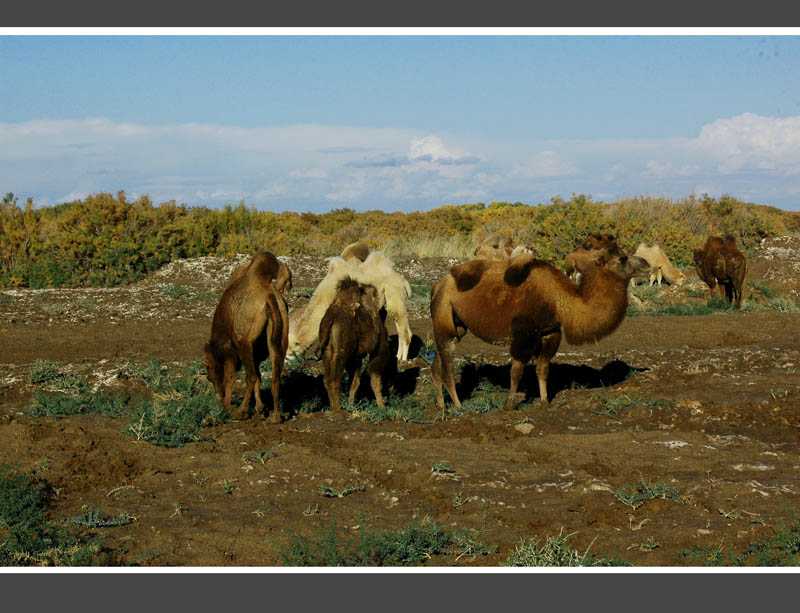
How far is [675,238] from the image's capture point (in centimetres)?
2775

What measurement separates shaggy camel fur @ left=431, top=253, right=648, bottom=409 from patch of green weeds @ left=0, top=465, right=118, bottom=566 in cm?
474

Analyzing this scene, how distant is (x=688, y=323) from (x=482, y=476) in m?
9.96

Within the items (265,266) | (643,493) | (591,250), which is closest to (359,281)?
(265,266)

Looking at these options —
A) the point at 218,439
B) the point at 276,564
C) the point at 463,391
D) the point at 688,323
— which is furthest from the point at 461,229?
A: the point at 276,564

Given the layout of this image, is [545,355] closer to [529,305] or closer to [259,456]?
[529,305]

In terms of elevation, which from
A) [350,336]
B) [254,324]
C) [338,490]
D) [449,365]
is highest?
[254,324]

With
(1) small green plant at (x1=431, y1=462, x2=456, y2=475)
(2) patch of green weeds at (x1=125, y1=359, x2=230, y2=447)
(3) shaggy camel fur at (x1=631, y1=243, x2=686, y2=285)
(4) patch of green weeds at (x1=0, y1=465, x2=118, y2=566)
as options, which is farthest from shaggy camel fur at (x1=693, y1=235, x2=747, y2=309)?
(4) patch of green weeds at (x1=0, y1=465, x2=118, y2=566)

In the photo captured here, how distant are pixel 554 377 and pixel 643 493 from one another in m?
5.11

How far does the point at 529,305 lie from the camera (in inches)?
369

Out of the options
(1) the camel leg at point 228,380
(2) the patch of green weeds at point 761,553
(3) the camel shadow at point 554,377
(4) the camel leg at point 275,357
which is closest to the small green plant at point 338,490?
(4) the camel leg at point 275,357

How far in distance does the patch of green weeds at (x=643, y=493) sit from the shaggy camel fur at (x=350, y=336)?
4.03 m

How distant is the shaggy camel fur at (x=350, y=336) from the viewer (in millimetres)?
9805

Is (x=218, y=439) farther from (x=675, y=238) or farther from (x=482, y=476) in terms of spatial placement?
(x=675, y=238)

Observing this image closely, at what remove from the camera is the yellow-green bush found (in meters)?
23.8
